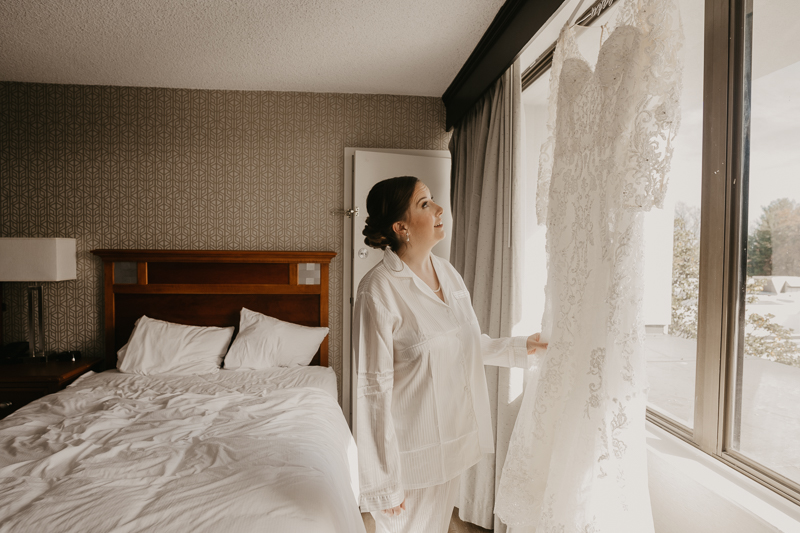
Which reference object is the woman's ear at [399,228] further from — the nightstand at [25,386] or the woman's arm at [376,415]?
the nightstand at [25,386]

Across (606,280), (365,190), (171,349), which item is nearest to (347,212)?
(365,190)

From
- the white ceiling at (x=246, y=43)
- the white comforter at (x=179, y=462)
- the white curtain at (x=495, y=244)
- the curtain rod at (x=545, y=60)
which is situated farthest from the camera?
the white curtain at (x=495, y=244)

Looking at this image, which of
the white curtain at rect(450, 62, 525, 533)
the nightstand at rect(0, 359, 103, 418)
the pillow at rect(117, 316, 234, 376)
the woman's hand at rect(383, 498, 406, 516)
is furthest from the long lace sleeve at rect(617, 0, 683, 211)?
the nightstand at rect(0, 359, 103, 418)

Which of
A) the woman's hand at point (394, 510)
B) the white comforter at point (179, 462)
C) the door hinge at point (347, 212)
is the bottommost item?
the woman's hand at point (394, 510)

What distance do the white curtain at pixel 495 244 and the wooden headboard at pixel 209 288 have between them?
1.18 m

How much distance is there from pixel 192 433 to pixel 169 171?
86.2 inches

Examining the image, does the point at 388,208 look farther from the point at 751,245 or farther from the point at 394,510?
the point at 751,245

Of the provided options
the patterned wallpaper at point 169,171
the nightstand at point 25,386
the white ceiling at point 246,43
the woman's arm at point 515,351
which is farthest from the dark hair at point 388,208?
the nightstand at point 25,386

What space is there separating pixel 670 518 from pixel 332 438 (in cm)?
131

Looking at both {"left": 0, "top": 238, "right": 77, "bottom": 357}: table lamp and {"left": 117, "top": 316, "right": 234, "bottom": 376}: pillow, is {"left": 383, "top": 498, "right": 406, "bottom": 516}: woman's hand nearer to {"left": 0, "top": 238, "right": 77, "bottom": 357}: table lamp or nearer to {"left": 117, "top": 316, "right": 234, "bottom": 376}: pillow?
{"left": 117, "top": 316, "right": 234, "bottom": 376}: pillow

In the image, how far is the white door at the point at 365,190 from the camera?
328 centimetres

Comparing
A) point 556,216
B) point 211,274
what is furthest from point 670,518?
point 211,274

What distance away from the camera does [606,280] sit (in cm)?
117

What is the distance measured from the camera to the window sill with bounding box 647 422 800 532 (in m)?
1.05
